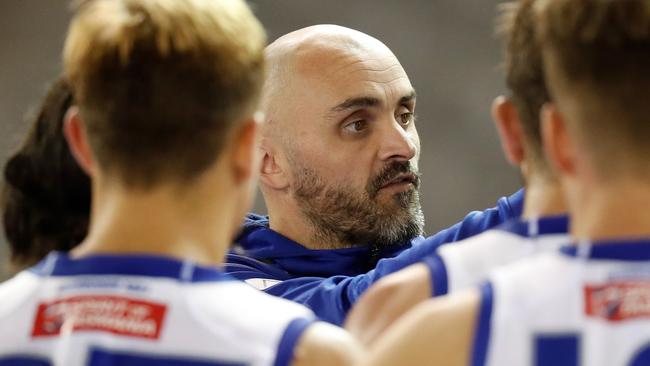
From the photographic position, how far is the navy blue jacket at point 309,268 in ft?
8.83

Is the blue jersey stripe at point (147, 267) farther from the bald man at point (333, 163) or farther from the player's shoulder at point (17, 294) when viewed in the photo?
the bald man at point (333, 163)

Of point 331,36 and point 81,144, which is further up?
point 81,144

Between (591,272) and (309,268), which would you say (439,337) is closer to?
(591,272)

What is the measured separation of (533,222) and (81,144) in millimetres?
598

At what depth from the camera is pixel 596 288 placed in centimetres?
128

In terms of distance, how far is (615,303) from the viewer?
1.28 m

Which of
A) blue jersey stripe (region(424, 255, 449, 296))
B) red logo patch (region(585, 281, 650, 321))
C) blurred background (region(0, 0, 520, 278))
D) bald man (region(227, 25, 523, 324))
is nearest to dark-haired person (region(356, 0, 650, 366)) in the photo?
red logo patch (region(585, 281, 650, 321))

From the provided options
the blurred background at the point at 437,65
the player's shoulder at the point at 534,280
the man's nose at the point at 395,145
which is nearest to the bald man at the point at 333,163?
the man's nose at the point at 395,145

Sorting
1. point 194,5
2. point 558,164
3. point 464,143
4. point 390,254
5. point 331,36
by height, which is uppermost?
point 194,5

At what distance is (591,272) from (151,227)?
518mm

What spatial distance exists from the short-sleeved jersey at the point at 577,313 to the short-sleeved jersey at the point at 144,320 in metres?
0.25

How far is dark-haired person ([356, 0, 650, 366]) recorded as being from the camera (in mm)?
1280

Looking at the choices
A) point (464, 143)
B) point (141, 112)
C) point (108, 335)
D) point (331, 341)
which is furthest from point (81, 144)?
point (464, 143)

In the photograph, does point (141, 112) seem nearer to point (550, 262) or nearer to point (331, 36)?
point (550, 262)
